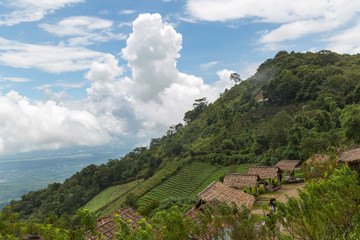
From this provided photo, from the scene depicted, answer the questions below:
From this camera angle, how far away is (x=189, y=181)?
1565 inches

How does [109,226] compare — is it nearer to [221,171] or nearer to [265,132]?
[221,171]

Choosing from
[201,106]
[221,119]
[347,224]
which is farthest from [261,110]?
[347,224]

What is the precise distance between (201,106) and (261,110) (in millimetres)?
33981

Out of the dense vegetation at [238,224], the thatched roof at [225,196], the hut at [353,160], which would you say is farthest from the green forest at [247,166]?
the thatched roof at [225,196]

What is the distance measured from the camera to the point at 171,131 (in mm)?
81938

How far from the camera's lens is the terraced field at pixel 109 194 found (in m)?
50.7

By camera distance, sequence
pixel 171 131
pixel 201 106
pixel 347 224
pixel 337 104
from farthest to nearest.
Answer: pixel 201 106, pixel 171 131, pixel 337 104, pixel 347 224

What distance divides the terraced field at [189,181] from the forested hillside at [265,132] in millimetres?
1364

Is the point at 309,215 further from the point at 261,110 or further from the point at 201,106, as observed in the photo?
the point at 201,106

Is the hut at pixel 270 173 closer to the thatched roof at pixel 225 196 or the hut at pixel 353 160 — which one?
the thatched roof at pixel 225 196

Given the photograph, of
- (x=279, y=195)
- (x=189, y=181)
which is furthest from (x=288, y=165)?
(x=189, y=181)

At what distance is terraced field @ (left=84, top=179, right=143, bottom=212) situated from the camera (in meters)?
50.7

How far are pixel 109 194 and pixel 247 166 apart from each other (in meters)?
32.1

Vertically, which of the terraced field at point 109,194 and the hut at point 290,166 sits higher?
the hut at point 290,166
